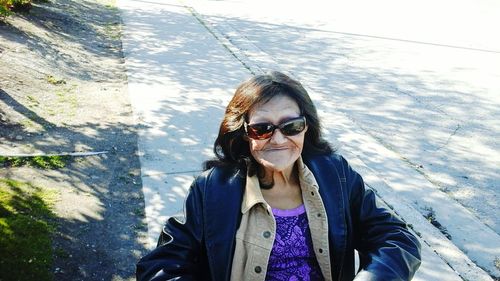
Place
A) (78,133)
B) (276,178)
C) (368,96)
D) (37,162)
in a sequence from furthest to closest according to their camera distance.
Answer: (368,96), (78,133), (37,162), (276,178)

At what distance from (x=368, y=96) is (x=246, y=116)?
5028 millimetres

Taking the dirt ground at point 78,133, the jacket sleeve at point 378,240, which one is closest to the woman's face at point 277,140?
the jacket sleeve at point 378,240

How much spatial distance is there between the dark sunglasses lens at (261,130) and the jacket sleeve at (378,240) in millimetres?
470

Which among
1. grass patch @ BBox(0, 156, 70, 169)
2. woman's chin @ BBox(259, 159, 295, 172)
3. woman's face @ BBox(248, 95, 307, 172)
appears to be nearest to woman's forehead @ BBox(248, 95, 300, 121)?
woman's face @ BBox(248, 95, 307, 172)

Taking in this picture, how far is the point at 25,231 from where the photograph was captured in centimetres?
339

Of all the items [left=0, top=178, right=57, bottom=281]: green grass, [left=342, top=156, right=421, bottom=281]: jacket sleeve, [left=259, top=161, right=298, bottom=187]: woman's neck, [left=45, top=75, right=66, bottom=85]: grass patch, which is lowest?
[left=0, top=178, right=57, bottom=281]: green grass

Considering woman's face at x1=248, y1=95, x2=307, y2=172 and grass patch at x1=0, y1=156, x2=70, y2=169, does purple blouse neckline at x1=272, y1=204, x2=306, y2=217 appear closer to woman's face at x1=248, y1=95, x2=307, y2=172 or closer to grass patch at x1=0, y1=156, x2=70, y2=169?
woman's face at x1=248, y1=95, x2=307, y2=172

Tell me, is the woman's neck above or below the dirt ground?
above

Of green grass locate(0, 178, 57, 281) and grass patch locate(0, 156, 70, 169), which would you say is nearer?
green grass locate(0, 178, 57, 281)

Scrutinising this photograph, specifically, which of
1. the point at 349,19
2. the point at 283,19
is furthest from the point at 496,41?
the point at 283,19

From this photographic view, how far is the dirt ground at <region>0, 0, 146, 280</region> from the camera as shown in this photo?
134 inches

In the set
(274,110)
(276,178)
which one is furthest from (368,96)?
(274,110)

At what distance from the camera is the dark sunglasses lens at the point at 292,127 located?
212cm

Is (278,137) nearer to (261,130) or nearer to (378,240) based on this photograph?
(261,130)
